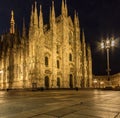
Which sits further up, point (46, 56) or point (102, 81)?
point (46, 56)

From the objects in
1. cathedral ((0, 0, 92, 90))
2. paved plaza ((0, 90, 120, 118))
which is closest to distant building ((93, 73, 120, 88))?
cathedral ((0, 0, 92, 90))

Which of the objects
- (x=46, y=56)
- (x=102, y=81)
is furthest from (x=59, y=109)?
(x=102, y=81)

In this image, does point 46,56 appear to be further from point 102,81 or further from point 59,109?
point 102,81

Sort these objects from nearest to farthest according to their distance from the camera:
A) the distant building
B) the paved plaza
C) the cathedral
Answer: the paved plaza, the cathedral, the distant building

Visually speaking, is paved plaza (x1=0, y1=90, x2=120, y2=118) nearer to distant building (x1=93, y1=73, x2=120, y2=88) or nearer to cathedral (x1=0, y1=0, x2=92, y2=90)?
cathedral (x1=0, y1=0, x2=92, y2=90)

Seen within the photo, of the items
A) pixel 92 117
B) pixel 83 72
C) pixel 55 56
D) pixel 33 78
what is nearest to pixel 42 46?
pixel 55 56

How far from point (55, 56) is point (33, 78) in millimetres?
8827

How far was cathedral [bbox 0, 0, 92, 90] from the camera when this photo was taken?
3900 cm

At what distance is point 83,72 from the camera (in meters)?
51.2

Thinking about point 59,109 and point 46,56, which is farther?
point 46,56

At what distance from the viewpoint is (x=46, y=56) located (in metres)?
41.6

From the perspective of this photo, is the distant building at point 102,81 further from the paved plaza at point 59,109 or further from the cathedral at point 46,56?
the paved plaza at point 59,109

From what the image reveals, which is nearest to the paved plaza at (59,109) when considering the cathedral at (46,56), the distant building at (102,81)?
the cathedral at (46,56)

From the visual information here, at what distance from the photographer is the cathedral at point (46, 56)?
39.0 m
